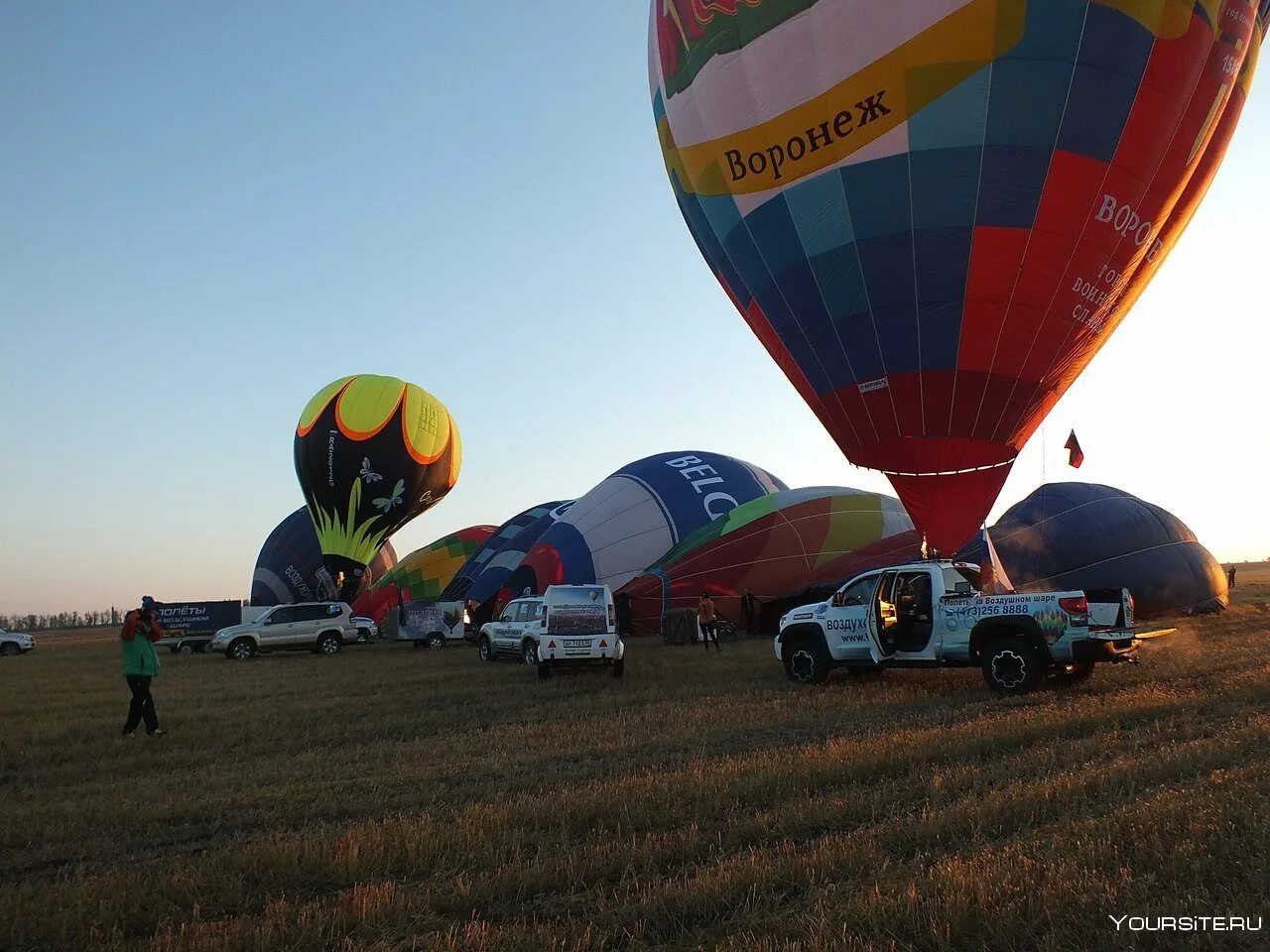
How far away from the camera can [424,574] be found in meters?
40.4

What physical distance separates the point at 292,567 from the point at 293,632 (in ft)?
69.5

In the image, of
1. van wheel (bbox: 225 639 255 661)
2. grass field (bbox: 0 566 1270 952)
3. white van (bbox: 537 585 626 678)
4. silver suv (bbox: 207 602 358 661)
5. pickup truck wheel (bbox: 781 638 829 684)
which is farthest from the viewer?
silver suv (bbox: 207 602 358 661)

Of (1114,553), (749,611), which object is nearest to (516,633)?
(749,611)

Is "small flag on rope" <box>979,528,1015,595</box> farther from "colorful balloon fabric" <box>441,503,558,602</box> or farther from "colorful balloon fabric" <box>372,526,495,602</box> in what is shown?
"colorful balloon fabric" <box>372,526,495,602</box>

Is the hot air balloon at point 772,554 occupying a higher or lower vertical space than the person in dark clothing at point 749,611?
higher

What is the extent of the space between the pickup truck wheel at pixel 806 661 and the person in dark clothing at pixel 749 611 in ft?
31.9

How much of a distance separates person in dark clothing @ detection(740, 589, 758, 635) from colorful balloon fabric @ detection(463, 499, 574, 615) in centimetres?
824

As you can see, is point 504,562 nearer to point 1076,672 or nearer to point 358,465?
point 358,465

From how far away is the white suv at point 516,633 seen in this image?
1906cm

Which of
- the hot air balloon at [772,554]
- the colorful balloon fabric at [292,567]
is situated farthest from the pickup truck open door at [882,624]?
the colorful balloon fabric at [292,567]

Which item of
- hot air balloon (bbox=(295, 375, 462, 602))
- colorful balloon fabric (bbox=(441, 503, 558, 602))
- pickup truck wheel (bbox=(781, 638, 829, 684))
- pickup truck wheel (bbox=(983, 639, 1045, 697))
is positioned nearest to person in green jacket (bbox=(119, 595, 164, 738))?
pickup truck wheel (bbox=(781, 638, 829, 684))

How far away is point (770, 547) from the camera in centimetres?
2420

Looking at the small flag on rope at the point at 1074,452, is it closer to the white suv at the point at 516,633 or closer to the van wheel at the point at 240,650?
the white suv at the point at 516,633

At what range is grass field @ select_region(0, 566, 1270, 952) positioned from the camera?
4055mm
